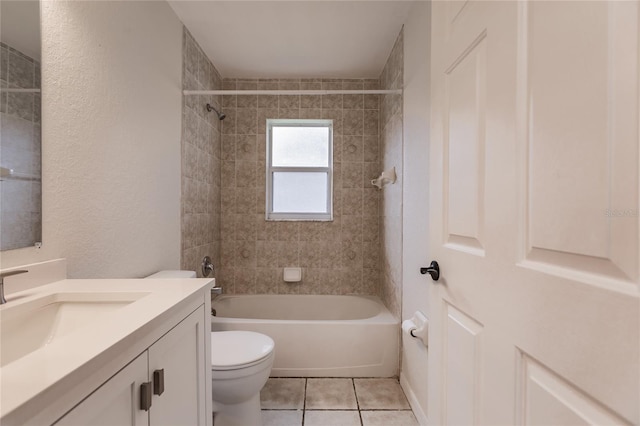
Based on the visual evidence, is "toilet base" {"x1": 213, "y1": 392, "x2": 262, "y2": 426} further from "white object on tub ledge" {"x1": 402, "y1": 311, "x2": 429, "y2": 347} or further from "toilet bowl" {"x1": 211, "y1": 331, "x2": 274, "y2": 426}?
"white object on tub ledge" {"x1": 402, "y1": 311, "x2": 429, "y2": 347}

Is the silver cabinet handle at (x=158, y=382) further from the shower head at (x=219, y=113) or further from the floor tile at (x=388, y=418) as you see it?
the shower head at (x=219, y=113)

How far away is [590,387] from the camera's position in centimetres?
42

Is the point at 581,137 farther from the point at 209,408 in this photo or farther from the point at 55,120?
the point at 55,120

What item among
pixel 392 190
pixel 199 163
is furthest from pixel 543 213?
pixel 199 163

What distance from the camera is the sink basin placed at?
2.41 ft

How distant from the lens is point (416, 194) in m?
1.73

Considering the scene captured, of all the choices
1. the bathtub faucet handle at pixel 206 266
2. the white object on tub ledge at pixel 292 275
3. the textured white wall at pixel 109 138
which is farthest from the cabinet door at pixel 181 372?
the white object on tub ledge at pixel 292 275

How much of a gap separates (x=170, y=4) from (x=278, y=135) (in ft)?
4.30

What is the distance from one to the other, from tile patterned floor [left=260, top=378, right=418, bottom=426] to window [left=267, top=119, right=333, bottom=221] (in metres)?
1.46

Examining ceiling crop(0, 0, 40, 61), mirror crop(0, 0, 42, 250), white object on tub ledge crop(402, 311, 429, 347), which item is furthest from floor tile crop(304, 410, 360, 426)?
ceiling crop(0, 0, 40, 61)

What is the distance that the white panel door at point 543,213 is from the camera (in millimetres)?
388

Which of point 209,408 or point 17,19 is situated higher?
point 17,19

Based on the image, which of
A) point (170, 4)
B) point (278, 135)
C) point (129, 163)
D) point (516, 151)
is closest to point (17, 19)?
point (129, 163)

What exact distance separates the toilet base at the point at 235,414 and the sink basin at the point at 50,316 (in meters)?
0.96
